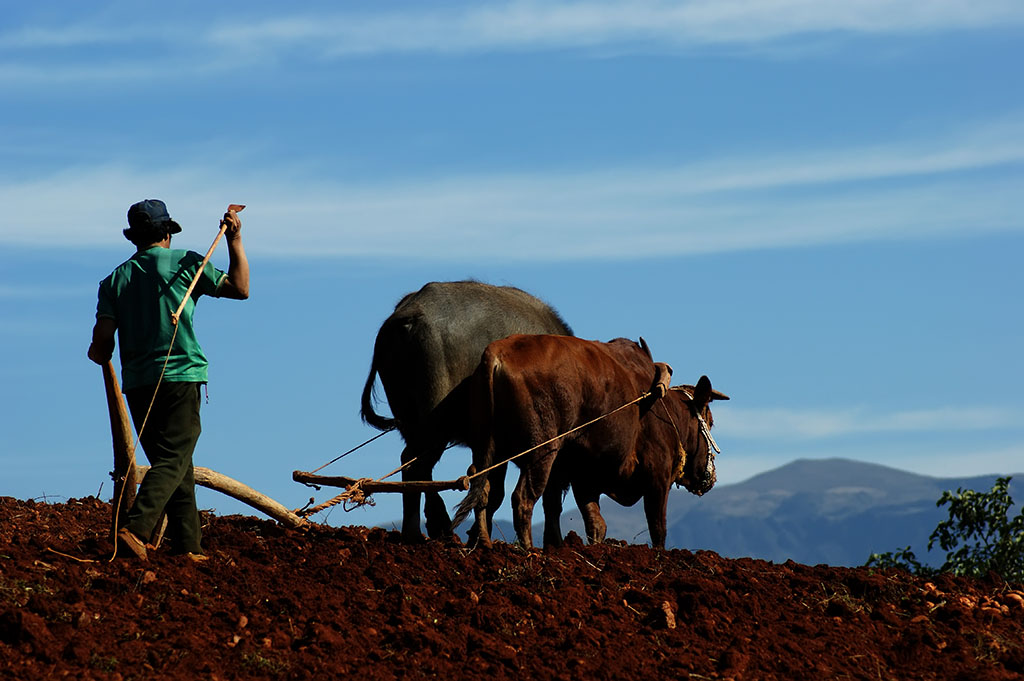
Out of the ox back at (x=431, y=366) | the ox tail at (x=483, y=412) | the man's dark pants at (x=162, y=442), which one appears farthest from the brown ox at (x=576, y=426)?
the man's dark pants at (x=162, y=442)

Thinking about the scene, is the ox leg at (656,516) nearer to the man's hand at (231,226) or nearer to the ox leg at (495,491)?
the ox leg at (495,491)

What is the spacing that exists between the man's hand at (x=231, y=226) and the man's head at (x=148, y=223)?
38 centimetres

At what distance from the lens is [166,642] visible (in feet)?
24.4

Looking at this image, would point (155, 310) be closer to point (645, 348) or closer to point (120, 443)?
point (120, 443)

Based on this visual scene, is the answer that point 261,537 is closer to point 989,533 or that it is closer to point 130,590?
point 130,590

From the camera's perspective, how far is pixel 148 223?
879cm

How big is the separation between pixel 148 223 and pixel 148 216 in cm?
4

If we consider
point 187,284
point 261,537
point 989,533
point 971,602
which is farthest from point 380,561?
point 989,533

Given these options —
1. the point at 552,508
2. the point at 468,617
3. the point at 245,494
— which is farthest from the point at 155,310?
the point at 552,508

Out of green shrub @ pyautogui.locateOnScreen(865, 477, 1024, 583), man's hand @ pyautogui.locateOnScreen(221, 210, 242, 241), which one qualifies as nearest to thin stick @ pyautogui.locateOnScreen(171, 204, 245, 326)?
man's hand @ pyautogui.locateOnScreen(221, 210, 242, 241)

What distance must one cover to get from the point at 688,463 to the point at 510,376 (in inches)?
136

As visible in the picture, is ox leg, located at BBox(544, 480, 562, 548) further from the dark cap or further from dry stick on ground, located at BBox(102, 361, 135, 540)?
the dark cap

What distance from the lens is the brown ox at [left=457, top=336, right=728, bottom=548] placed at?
10.6 m

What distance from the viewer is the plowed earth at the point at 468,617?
739 cm
